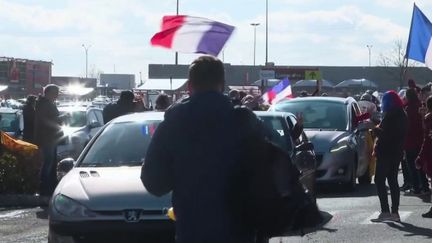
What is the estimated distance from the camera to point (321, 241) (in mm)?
10641

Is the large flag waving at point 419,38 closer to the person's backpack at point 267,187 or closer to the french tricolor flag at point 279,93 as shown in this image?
the french tricolor flag at point 279,93

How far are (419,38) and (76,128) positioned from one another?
8.44 metres

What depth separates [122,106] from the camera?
15.9 meters

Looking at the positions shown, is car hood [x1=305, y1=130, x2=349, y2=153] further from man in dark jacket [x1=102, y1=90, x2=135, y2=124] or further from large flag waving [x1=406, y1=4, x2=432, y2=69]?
man in dark jacket [x1=102, y1=90, x2=135, y2=124]

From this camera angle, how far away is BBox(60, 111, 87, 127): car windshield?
23000mm

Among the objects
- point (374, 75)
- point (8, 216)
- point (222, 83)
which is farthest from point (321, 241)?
point (374, 75)

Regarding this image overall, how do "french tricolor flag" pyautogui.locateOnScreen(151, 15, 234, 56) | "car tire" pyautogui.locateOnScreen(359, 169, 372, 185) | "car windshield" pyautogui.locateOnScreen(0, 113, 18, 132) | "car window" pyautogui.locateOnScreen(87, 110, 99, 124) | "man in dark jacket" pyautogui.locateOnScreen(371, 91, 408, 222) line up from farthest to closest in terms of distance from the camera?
"car windshield" pyautogui.locateOnScreen(0, 113, 18, 132) → "car window" pyautogui.locateOnScreen(87, 110, 99, 124) → "car tire" pyautogui.locateOnScreen(359, 169, 372, 185) → "man in dark jacket" pyautogui.locateOnScreen(371, 91, 408, 222) → "french tricolor flag" pyautogui.locateOnScreen(151, 15, 234, 56)

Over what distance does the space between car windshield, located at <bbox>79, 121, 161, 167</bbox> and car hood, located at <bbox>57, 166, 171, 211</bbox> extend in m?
0.47

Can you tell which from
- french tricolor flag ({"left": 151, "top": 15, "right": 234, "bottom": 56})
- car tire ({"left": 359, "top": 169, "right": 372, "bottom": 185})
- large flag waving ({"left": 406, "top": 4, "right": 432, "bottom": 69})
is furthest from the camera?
car tire ({"left": 359, "top": 169, "right": 372, "bottom": 185})

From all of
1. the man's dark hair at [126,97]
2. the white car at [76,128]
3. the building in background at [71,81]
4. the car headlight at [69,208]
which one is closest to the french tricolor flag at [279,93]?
the white car at [76,128]

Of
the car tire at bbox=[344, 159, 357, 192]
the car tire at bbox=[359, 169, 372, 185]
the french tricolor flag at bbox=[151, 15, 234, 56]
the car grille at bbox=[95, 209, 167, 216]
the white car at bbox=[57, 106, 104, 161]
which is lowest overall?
the car tire at bbox=[359, 169, 372, 185]

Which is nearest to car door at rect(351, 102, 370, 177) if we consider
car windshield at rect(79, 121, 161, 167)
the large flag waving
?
the large flag waving

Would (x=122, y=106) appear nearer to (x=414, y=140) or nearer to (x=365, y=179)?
(x=414, y=140)

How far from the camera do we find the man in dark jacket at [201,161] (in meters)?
4.89
